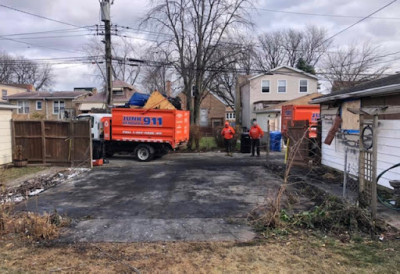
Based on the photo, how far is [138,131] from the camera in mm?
14570

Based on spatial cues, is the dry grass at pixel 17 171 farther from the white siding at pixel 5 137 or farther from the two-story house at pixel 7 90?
the two-story house at pixel 7 90

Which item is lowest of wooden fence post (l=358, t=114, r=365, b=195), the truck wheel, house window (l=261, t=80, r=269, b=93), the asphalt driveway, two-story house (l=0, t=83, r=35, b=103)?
the asphalt driveway

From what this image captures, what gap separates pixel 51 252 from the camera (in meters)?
4.47

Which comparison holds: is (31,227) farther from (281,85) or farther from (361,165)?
(281,85)

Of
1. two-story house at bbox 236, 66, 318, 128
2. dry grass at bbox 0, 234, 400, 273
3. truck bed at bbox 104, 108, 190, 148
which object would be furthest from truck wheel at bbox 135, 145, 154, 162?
two-story house at bbox 236, 66, 318, 128

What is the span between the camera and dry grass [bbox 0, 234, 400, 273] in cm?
390

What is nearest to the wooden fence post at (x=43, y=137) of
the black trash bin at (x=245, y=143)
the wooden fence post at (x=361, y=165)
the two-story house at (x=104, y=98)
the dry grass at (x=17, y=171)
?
the dry grass at (x=17, y=171)

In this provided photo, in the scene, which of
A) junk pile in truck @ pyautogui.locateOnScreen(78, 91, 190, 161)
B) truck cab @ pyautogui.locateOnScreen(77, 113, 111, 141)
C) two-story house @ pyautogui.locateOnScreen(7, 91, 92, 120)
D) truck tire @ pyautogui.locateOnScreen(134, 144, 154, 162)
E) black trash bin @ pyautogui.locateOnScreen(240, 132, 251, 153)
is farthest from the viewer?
two-story house @ pyautogui.locateOnScreen(7, 91, 92, 120)

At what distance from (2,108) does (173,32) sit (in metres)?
15.0

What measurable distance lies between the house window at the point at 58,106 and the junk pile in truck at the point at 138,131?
27.4 m

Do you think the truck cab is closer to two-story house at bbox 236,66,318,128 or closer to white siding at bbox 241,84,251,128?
two-story house at bbox 236,66,318,128

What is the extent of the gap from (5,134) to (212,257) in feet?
37.9

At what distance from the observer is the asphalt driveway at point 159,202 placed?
5285 mm

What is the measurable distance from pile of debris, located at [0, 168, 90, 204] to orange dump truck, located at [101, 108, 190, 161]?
3112mm
